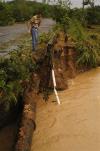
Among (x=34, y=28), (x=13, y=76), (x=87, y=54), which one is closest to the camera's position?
(x=13, y=76)

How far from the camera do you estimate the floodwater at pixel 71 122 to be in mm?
11680

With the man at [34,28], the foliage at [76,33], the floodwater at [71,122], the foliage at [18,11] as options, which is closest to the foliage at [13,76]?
the floodwater at [71,122]

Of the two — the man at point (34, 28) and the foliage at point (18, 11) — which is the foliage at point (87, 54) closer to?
the man at point (34, 28)

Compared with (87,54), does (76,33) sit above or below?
above

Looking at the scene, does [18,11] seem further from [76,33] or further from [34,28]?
[34,28]

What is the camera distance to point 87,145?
11.6 m

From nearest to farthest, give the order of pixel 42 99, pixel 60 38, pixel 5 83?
pixel 5 83 < pixel 42 99 < pixel 60 38

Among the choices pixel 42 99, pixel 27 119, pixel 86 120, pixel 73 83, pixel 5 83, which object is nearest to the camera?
pixel 27 119

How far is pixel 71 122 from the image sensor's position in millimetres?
13195

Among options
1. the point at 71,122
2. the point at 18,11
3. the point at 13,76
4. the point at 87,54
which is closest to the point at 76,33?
the point at 87,54

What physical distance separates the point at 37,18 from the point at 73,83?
3432 mm

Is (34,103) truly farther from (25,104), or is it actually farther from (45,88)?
(45,88)

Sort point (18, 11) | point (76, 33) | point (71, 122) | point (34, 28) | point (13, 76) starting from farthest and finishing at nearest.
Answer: point (18, 11)
point (76, 33)
point (34, 28)
point (71, 122)
point (13, 76)

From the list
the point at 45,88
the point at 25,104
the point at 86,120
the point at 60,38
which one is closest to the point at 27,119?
the point at 25,104
